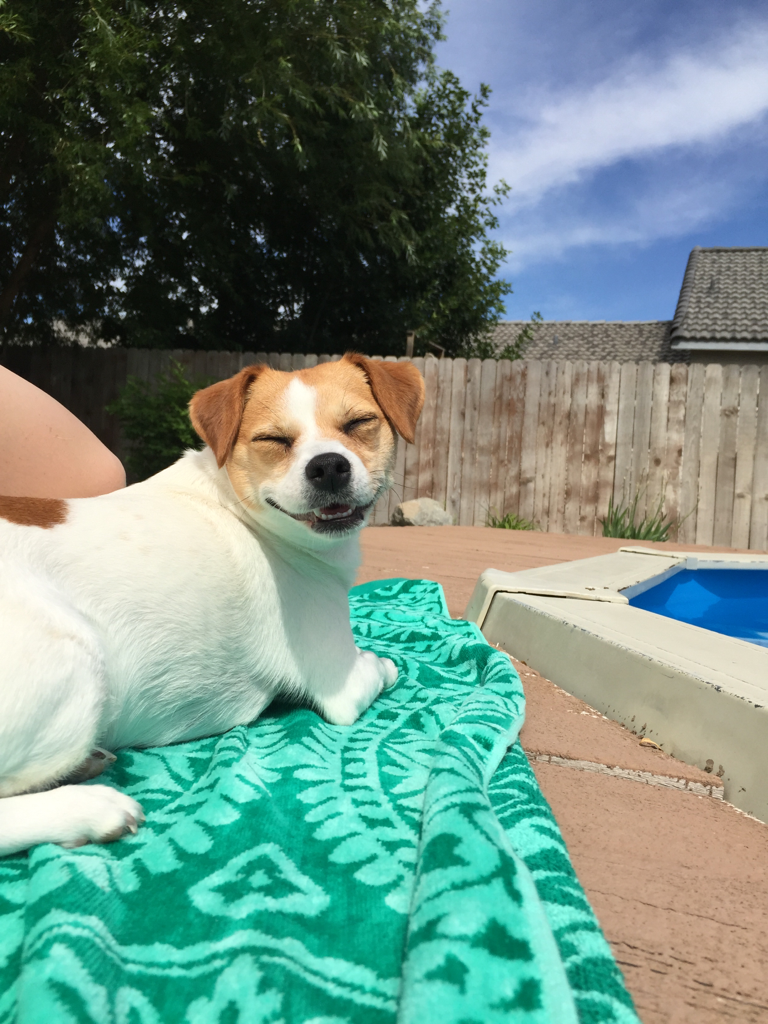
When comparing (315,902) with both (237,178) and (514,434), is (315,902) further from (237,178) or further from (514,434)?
(237,178)

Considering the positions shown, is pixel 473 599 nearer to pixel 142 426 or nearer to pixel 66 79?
pixel 142 426

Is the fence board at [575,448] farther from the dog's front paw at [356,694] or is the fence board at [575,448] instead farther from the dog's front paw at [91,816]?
the dog's front paw at [91,816]

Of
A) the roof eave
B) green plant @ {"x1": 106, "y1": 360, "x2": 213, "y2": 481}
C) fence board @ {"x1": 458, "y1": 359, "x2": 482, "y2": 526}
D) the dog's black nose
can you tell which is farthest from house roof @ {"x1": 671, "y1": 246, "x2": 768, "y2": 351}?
the dog's black nose

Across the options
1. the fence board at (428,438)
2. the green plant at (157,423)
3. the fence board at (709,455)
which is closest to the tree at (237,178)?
the green plant at (157,423)

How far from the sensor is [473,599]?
3857 mm

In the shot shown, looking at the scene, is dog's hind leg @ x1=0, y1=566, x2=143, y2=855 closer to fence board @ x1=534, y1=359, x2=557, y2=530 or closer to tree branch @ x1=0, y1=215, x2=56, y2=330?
fence board @ x1=534, y1=359, x2=557, y2=530

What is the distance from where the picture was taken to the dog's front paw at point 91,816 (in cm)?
144

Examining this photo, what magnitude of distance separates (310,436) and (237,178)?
13516mm

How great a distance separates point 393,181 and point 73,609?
49.4 feet

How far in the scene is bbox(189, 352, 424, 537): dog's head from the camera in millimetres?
2111

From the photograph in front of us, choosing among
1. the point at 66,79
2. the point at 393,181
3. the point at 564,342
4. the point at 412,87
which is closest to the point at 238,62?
the point at 66,79

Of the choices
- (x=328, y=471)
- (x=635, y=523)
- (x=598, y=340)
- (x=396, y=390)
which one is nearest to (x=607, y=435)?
(x=635, y=523)

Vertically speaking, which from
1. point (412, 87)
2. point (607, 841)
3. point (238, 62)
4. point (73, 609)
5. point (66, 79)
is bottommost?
point (607, 841)

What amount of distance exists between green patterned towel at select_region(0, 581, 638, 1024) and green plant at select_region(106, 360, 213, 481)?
825 centimetres
